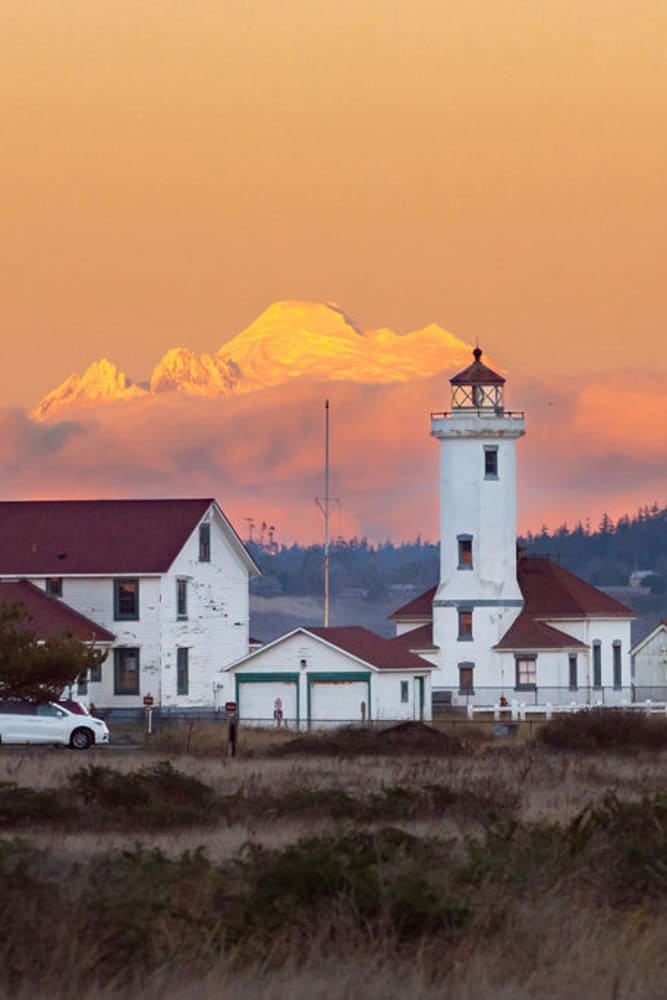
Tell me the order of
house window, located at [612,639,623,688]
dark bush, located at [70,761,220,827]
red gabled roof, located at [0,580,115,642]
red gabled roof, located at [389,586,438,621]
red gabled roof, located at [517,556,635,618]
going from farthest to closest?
red gabled roof, located at [389,586,438,621]
house window, located at [612,639,623,688]
red gabled roof, located at [517,556,635,618]
red gabled roof, located at [0,580,115,642]
dark bush, located at [70,761,220,827]

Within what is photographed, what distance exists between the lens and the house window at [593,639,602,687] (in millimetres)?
89188

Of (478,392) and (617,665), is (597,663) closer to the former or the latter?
(617,665)

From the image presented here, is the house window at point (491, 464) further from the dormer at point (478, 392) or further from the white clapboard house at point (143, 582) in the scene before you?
the white clapboard house at point (143, 582)

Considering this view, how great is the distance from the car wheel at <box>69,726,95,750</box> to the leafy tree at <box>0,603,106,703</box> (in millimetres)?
4298

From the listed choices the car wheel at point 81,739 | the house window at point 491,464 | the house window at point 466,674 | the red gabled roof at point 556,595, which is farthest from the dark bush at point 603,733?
the red gabled roof at point 556,595

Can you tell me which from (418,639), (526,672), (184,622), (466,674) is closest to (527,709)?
(526,672)

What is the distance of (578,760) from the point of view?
137 ft

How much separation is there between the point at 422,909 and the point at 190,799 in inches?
520

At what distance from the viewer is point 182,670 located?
7225 centimetres

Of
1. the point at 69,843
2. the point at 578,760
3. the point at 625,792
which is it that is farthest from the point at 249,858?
the point at 578,760

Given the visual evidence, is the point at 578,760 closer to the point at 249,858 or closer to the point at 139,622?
the point at 249,858

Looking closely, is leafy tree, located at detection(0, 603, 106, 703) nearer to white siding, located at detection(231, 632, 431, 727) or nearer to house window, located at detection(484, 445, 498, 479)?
white siding, located at detection(231, 632, 431, 727)

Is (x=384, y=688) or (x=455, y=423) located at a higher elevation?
(x=455, y=423)

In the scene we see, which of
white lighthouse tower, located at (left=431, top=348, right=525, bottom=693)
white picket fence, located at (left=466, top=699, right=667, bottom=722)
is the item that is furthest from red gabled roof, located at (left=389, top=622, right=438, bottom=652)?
white picket fence, located at (left=466, top=699, right=667, bottom=722)
